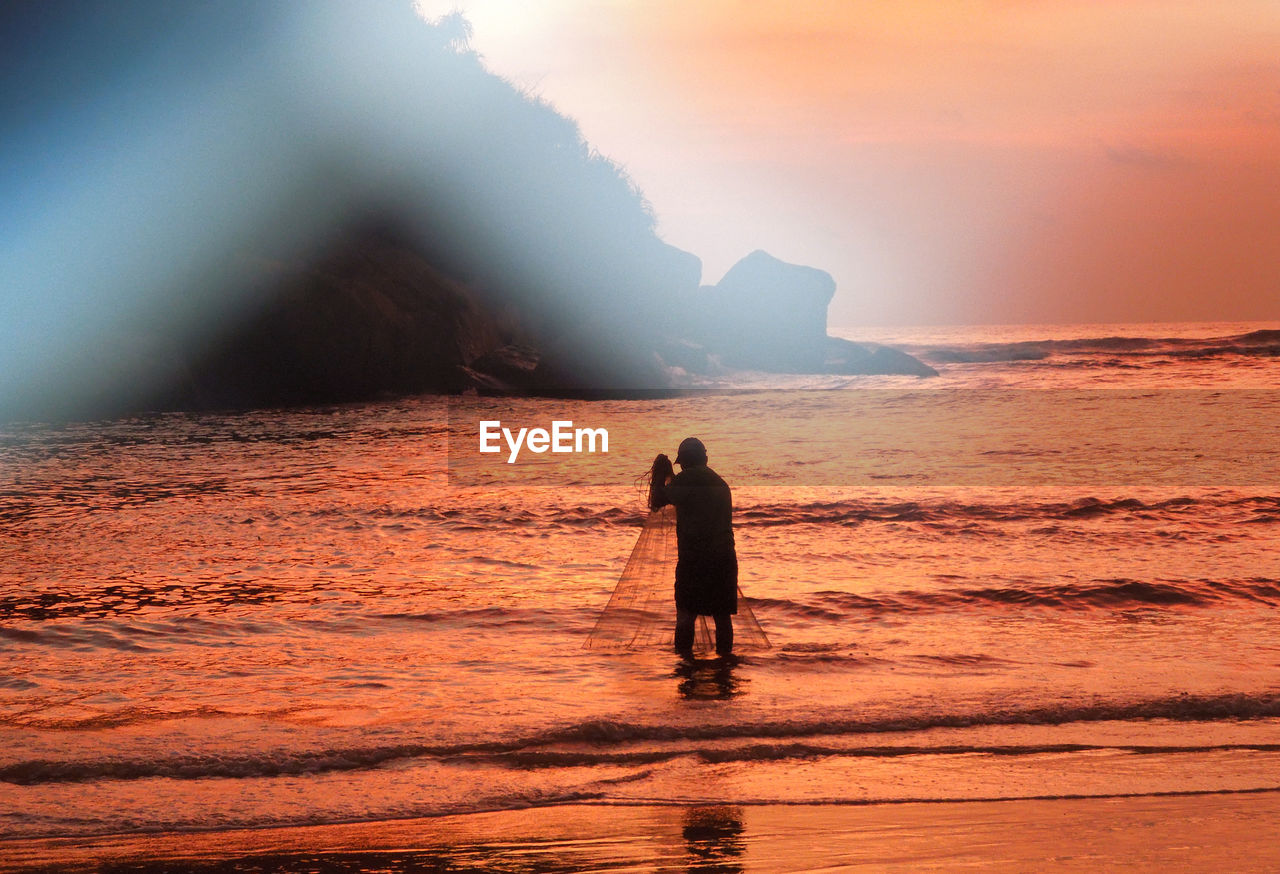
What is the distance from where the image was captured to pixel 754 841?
4.27 meters

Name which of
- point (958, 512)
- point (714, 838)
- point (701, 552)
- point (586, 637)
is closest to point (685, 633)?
point (701, 552)

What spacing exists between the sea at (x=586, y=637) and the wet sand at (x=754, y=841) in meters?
0.15

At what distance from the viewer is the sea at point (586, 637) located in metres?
5.09

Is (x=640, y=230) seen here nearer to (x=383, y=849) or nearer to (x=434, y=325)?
(x=434, y=325)

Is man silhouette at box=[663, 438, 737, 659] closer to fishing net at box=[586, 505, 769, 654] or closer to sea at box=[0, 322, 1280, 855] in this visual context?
fishing net at box=[586, 505, 769, 654]

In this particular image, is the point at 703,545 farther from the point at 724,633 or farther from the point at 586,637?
the point at 586,637

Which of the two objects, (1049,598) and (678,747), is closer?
(678,747)

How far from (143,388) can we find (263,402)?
137 inches

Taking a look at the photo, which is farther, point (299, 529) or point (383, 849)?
point (299, 529)

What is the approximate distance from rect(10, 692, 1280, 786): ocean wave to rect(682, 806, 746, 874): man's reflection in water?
73cm

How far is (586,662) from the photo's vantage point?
24.0 feet

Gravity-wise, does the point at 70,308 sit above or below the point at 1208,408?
above

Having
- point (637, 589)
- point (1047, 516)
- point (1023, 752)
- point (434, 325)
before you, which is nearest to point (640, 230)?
point (434, 325)

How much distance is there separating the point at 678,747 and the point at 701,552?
191cm
